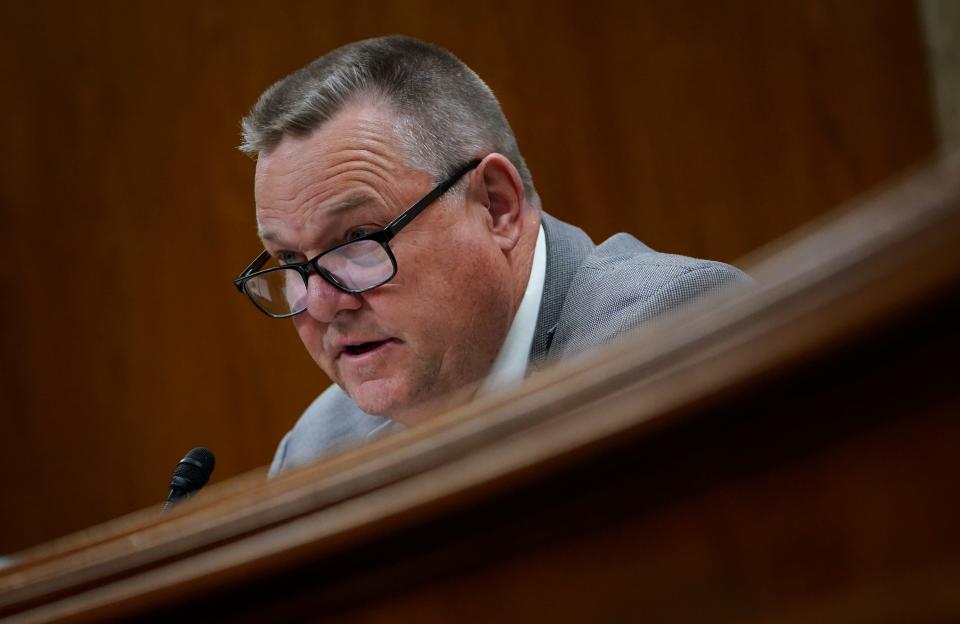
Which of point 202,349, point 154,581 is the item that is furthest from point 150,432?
point 154,581

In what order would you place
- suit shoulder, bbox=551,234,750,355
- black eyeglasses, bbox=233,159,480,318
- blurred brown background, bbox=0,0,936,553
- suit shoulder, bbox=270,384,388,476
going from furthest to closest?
blurred brown background, bbox=0,0,936,553 < suit shoulder, bbox=270,384,388,476 < black eyeglasses, bbox=233,159,480,318 < suit shoulder, bbox=551,234,750,355

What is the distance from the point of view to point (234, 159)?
2.93 meters

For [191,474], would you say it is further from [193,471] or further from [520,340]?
[520,340]

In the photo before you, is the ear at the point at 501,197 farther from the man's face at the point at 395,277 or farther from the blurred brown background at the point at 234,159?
the blurred brown background at the point at 234,159

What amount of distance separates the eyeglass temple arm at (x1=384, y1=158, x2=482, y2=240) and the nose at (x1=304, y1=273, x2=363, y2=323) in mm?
96

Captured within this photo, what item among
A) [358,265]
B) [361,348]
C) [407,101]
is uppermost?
[407,101]

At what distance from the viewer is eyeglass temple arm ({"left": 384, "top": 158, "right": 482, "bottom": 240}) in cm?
141

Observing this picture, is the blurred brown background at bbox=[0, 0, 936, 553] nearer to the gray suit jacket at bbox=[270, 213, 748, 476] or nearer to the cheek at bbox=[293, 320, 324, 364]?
the gray suit jacket at bbox=[270, 213, 748, 476]

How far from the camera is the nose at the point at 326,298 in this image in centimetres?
142

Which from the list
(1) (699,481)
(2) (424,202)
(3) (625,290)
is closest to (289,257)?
(2) (424,202)

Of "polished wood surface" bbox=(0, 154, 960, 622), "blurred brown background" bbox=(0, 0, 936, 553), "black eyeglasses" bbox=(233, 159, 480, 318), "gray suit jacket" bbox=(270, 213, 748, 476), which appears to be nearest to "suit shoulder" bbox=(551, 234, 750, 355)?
"gray suit jacket" bbox=(270, 213, 748, 476)

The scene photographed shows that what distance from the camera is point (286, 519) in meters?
0.49

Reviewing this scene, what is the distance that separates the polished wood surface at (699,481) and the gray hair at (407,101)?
996 millimetres

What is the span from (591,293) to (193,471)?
1.77 ft
